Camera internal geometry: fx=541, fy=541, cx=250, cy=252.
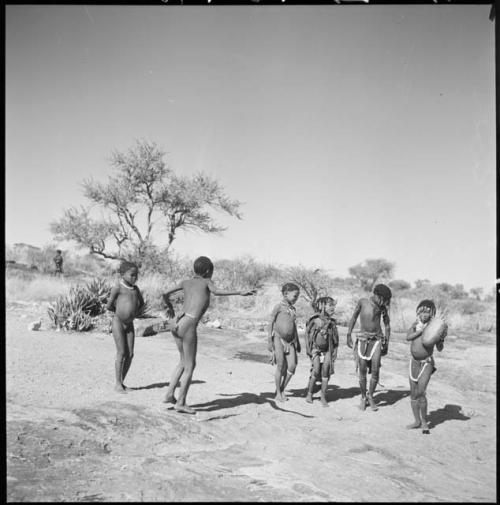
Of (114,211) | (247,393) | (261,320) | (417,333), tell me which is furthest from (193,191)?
(417,333)

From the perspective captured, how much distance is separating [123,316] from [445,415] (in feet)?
14.0

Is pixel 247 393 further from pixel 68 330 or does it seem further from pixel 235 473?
pixel 68 330

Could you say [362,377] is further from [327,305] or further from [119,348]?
[119,348]

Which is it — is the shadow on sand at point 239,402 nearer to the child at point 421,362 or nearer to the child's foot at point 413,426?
the child's foot at point 413,426

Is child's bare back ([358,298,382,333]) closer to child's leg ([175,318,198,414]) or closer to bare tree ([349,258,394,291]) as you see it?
child's leg ([175,318,198,414])

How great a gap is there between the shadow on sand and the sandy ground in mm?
25

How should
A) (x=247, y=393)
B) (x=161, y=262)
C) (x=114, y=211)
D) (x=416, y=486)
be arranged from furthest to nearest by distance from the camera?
(x=114, y=211) → (x=161, y=262) → (x=247, y=393) → (x=416, y=486)

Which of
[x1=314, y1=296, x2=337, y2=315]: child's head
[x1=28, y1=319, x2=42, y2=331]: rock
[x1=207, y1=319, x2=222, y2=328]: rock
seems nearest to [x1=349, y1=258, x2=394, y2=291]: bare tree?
[x1=207, y1=319, x2=222, y2=328]: rock

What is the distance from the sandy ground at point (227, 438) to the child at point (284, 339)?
1.38 ft

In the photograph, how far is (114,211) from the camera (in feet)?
78.0

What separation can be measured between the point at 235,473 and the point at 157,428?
1.26m

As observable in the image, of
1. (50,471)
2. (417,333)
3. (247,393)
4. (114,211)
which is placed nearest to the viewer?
(50,471)

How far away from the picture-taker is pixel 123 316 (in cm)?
656

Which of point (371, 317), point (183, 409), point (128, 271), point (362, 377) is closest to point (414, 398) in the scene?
point (362, 377)
